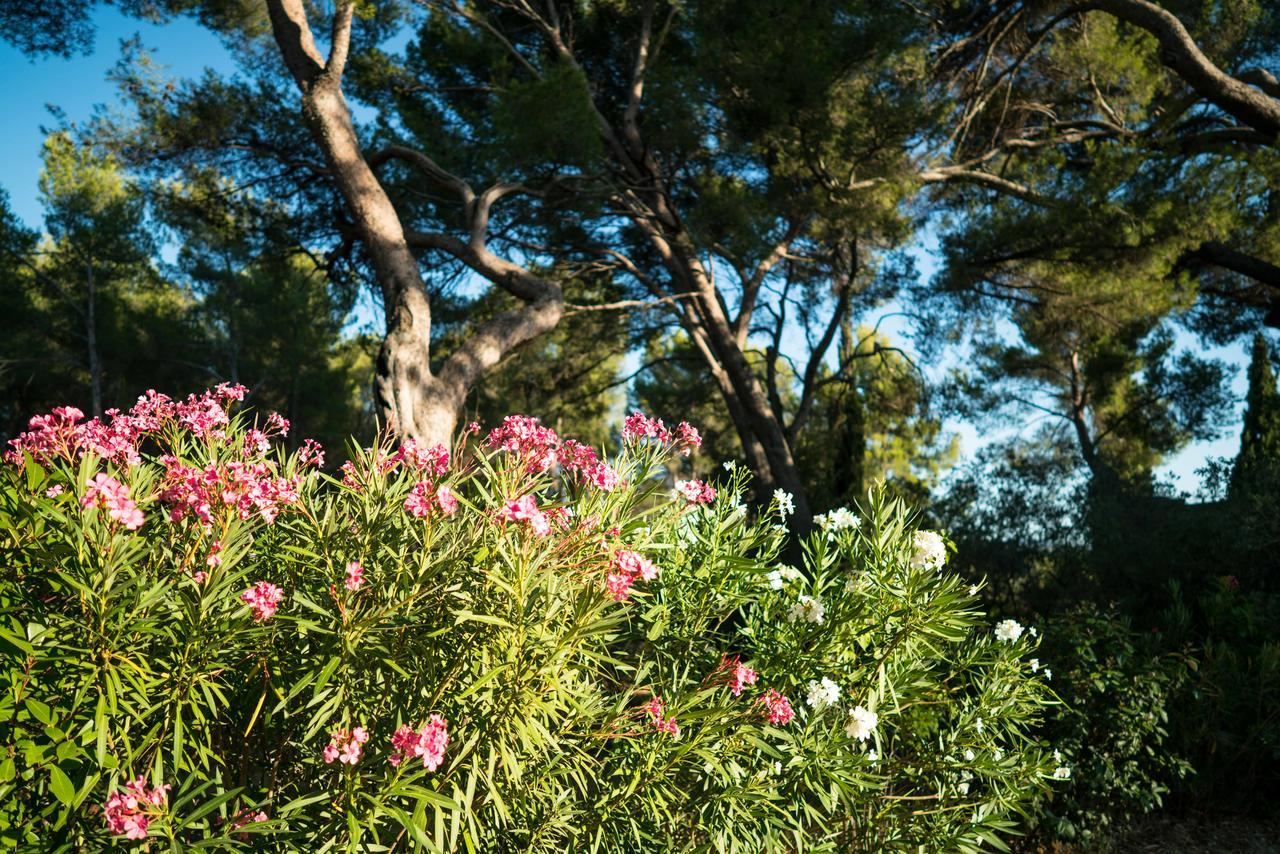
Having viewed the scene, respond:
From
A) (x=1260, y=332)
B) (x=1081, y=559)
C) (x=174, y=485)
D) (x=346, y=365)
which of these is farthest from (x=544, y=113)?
(x=346, y=365)

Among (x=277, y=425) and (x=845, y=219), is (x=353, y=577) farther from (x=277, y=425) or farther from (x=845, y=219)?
(x=845, y=219)

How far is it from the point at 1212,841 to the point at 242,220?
1005 cm

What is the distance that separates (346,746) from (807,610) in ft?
5.14

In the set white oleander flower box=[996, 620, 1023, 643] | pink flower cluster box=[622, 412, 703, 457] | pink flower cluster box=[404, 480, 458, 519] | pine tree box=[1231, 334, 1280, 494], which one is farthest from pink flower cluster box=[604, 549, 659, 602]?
pine tree box=[1231, 334, 1280, 494]

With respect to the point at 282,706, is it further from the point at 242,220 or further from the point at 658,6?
the point at 658,6

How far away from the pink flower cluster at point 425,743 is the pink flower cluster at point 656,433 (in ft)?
3.68

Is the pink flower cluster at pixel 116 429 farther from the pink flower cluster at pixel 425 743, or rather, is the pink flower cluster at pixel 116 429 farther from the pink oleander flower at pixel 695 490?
the pink oleander flower at pixel 695 490

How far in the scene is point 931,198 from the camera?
12805mm

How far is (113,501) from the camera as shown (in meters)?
2.01

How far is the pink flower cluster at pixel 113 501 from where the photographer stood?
6.57ft

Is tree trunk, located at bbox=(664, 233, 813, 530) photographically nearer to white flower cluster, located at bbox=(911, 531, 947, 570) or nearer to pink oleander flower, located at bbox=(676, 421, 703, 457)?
white flower cluster, located at bbox=(911, 531, 947, 570)

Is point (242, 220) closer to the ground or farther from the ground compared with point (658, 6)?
closer to the ground

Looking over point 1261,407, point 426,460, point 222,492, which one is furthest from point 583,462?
point 1261,407

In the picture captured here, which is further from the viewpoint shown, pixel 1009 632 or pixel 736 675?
pixel 1009 632
